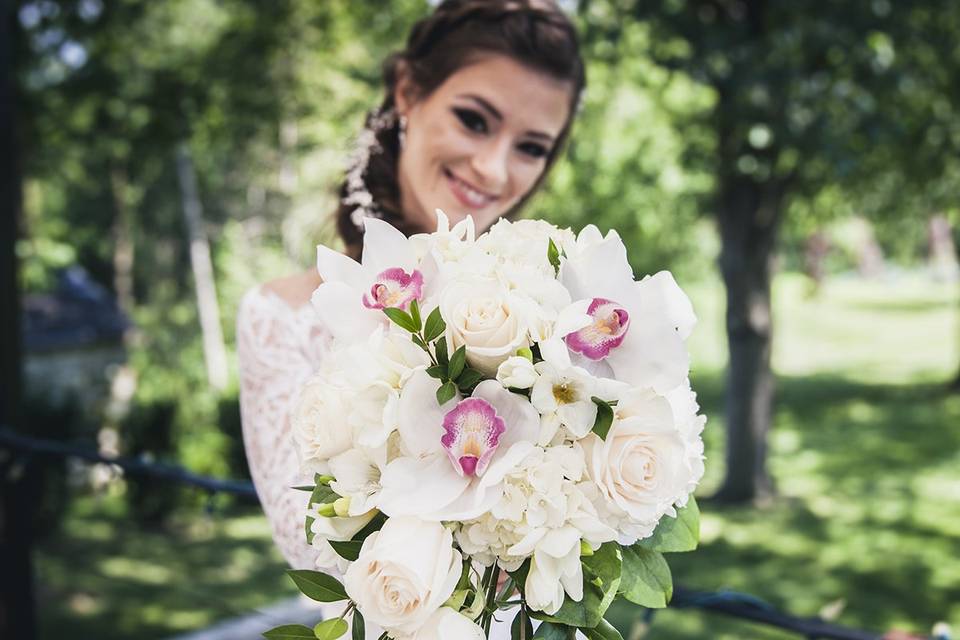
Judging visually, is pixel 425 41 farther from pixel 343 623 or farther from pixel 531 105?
pixel 343 623

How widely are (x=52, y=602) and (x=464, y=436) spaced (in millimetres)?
7105

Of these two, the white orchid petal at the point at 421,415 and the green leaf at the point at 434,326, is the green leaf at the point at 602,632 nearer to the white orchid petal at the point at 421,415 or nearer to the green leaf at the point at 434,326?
the white orchid petal at the point at 421,415

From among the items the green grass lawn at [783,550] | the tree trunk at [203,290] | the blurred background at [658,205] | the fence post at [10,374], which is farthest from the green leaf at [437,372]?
the tree trunk at [203,290]

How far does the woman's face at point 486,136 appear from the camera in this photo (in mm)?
1897

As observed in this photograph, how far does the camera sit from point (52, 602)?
687 centimetres

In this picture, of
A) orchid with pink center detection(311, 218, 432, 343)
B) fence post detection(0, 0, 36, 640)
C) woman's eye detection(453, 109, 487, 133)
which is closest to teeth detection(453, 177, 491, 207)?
woman's eye detection(453, 109, 487, 133)

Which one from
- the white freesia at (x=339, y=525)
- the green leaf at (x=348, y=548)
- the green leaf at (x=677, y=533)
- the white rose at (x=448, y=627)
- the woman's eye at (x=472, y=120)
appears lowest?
the white rose at (x=448, y=627)

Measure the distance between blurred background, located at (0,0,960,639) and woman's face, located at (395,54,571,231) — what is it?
0.58m

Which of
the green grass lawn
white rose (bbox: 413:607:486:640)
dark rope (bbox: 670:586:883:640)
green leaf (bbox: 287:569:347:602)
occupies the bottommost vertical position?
the green grass lawn

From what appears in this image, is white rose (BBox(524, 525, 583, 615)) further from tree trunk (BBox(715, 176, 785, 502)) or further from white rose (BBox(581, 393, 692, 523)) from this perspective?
tree trunk (BBox(715, 176, 785, 502))

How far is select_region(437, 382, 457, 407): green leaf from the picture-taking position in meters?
0.95

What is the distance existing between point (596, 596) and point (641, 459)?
17cm

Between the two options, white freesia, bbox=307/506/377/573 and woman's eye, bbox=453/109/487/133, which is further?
woman's eye, bbox=453/109/487/133

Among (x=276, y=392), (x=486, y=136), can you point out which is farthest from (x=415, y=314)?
(x=486, y=136)
